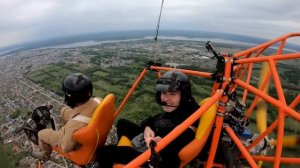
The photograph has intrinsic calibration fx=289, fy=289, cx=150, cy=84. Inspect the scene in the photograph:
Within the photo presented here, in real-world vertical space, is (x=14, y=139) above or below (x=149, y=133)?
below

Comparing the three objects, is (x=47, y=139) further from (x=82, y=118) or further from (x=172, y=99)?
(x=172, y=99)

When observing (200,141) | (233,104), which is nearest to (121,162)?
(200,141)

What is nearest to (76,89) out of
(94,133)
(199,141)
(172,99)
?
(94,133)

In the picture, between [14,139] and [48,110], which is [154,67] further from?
[14,139]

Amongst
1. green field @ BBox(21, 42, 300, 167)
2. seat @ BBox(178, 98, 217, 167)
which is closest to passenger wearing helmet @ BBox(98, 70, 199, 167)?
seat @ BBox(178, 98, 217, 167)

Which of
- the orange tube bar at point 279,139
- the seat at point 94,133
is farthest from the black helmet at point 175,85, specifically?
the orange tube bar at point 279,139

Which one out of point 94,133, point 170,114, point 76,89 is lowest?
point 94,133
